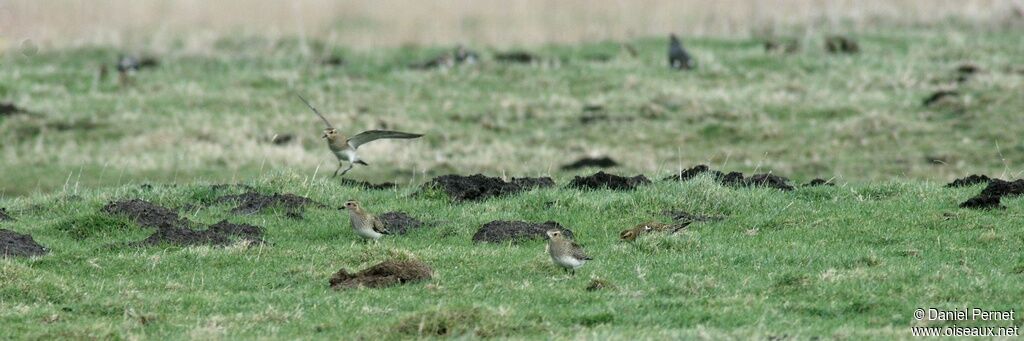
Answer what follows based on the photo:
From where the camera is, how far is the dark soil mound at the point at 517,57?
45156mm

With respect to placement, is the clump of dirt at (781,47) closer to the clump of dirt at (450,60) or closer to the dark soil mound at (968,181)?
the clump of dirt at (450,60)

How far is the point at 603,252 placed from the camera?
15.3 metres

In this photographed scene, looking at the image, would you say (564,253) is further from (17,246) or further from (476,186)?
(17,246)

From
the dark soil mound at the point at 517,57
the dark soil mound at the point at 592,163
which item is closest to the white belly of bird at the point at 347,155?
the dark soil mound at the point at 592,163

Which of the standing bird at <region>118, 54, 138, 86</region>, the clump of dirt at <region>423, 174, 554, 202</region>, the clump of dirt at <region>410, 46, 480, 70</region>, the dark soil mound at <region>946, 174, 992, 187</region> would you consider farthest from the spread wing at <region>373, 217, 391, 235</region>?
the clump of dirt at <region>410, 46, 480, 70</region>

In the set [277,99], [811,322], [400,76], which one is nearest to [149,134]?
[277,99]

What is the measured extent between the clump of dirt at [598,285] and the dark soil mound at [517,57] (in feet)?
105

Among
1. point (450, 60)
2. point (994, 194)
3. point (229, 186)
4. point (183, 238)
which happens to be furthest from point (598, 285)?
point (450, 60)

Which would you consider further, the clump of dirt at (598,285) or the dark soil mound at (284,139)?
the dark soil mound at (284,139)

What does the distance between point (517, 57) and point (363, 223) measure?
3005 centimetres

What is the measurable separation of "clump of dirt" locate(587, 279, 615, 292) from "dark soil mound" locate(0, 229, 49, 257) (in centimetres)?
681

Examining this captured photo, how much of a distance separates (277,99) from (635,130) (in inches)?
439

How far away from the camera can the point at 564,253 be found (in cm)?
1358

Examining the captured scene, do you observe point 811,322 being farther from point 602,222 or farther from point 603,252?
point 602,222
